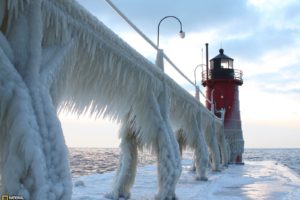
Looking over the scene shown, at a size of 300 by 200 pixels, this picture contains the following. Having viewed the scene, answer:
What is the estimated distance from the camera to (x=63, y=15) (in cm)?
531

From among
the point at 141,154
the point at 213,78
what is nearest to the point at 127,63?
the point at 141,154

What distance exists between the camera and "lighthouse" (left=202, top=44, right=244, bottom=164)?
33594 mm

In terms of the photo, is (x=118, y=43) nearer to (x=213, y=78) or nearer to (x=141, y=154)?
(x=141, y=154)

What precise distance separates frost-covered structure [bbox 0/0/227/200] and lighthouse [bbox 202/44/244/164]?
2567 cm

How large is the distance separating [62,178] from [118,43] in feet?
12.5

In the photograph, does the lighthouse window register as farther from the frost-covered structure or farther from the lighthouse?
the frost-covered structure

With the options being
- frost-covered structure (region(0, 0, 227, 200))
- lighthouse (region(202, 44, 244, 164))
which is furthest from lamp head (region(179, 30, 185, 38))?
lighthouse (region(202, 44, 244, 164))

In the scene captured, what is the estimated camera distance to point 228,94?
3409 cm

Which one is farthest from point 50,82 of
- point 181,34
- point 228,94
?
point 228,94

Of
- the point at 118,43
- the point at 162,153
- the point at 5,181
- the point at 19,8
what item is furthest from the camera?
the point at 162,153

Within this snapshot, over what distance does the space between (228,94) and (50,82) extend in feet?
100

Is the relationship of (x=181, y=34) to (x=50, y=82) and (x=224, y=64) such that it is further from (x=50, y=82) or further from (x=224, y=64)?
(x=224, y=64)

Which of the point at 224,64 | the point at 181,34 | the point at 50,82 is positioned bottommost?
the point at 50,82

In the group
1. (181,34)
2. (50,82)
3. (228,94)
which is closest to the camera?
(50,82)
